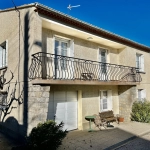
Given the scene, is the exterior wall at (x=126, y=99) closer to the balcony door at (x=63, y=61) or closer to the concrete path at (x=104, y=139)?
the concrete path at (x=104, y=139)

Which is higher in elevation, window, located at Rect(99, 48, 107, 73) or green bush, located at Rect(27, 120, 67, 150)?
window, located at Rect(99, 48, 107, 73)

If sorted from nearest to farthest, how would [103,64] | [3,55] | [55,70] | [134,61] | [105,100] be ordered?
[55,70], [3,55], [105,100], [103,64], [134,61]

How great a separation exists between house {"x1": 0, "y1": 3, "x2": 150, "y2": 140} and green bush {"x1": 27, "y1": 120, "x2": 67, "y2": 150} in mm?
618

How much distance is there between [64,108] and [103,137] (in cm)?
290

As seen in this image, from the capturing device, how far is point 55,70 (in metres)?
9.62

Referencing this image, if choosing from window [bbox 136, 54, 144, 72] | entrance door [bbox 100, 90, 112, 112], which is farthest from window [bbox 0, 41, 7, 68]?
window [bbox 136, 54, 144, 72]

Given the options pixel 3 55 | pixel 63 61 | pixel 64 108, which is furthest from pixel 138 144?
pixel 3 55

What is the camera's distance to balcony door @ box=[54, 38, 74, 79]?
982 cm

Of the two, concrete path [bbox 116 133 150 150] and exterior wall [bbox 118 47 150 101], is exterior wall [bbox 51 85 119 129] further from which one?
exterior wall [bbox 118 47 150 101]

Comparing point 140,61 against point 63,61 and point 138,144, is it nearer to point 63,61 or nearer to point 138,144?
point 63,61

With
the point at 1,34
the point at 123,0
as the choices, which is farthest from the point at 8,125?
the point at 123,0

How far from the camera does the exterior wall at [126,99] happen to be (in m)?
12.9

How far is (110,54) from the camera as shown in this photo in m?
13.6

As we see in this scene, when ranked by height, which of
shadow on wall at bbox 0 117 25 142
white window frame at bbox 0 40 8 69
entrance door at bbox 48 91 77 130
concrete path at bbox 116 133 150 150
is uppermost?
white window frame at bbox 0 40 8 69
